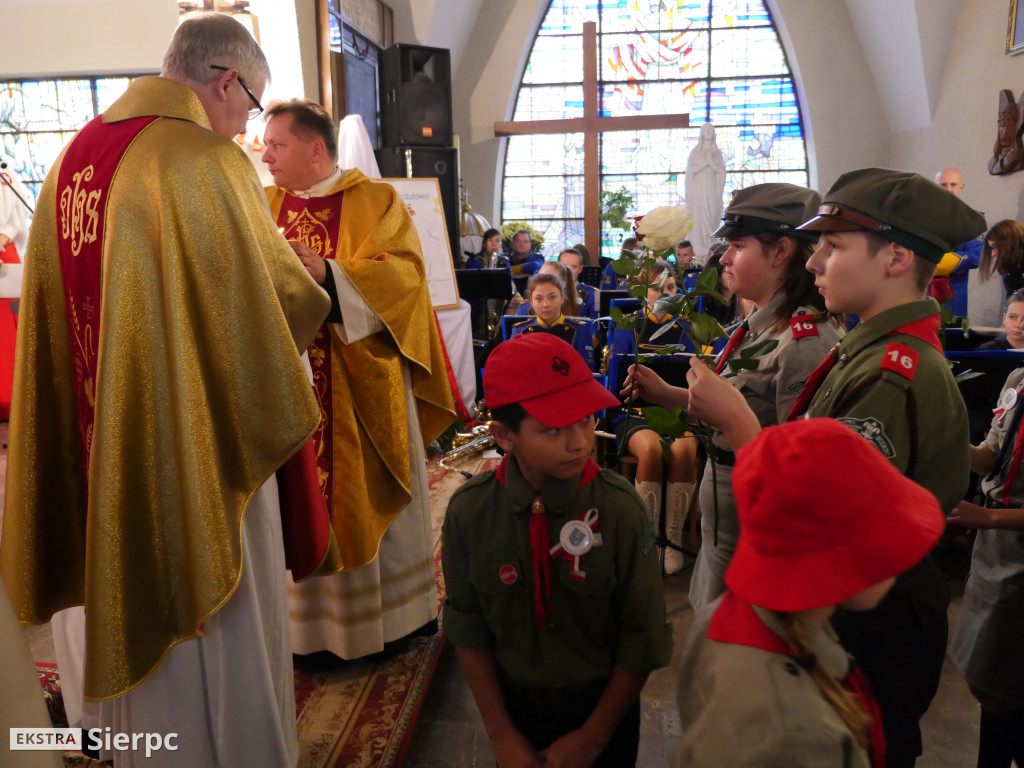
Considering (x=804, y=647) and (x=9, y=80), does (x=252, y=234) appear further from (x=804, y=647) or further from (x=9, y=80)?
(x=9, y=80)

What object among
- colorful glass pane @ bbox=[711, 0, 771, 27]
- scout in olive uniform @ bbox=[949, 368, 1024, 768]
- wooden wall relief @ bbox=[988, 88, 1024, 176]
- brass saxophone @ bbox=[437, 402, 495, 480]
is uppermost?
colorful glass pane @ bbox=[711, 0, 771, 27]

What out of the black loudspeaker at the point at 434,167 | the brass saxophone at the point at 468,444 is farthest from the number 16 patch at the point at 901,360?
the black loudspeaker at the point at 434,167

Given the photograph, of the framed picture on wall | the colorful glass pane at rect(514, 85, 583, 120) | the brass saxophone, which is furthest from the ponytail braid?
the colorful glass pane at rect(514, 85, 583, 120)

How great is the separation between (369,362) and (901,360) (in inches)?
70.8

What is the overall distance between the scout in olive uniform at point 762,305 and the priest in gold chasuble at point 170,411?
38.7 inches

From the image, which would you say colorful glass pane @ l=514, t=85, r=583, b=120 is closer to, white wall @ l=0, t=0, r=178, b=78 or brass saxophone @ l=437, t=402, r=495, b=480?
white wall @ l=0, t=0, r=178, b=78

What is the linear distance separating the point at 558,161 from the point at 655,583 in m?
14.2

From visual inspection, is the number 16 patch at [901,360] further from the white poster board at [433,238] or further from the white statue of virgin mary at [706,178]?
the white statue of virgin mary at [706,178]

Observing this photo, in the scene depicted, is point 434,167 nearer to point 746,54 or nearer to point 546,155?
point 546,155

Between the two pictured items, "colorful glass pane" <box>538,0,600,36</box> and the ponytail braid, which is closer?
the ponytail braid

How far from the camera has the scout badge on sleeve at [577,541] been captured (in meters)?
1.42

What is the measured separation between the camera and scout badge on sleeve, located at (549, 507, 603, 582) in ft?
4.66

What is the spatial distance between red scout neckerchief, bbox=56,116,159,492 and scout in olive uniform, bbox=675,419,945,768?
1.55 metres

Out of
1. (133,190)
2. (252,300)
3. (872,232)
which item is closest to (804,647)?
(872,232)
